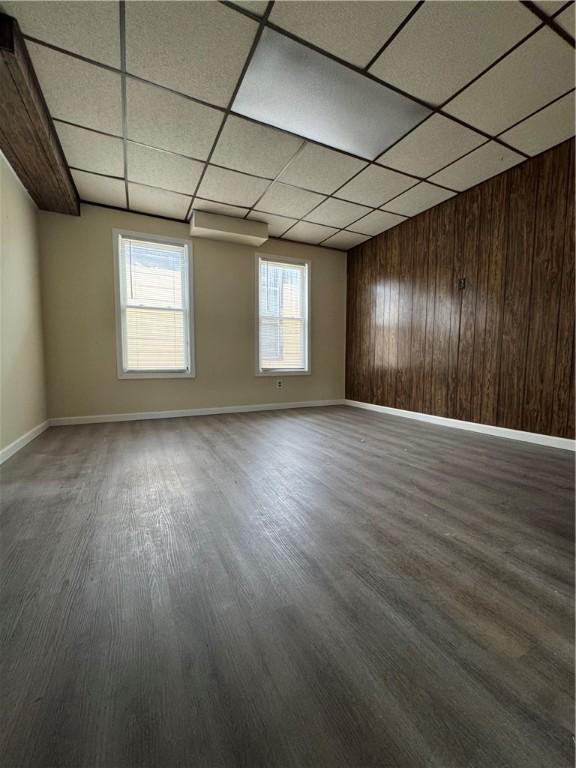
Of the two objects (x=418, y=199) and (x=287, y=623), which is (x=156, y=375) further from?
(x=418, y=199)

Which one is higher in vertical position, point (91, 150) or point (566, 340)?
point (91, 150)

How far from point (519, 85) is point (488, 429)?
3039 millimetres

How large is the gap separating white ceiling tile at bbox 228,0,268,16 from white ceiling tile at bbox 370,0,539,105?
79 cm

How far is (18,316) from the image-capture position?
9.95 ft

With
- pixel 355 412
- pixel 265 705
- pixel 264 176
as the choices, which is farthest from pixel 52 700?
pixel 355 412

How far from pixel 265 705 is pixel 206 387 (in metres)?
4.27

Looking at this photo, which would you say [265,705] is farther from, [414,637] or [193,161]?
[193,161]

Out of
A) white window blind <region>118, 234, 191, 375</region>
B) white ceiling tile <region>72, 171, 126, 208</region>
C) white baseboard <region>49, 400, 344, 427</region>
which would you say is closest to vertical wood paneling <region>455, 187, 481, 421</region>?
white baseboard <region>49, 400, 344, 427</region>

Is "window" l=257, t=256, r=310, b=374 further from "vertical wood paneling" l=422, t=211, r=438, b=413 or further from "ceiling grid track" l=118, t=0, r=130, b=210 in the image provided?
"ceiling grid track" l=118, t=0, r=130, b=210

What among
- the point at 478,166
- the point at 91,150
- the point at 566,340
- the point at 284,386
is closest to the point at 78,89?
the point at 91,150

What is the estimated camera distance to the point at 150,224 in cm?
429

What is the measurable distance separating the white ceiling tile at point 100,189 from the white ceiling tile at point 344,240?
3.08m

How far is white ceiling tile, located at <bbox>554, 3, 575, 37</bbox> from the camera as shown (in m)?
1.77

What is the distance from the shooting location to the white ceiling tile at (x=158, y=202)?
3659 millimetres
